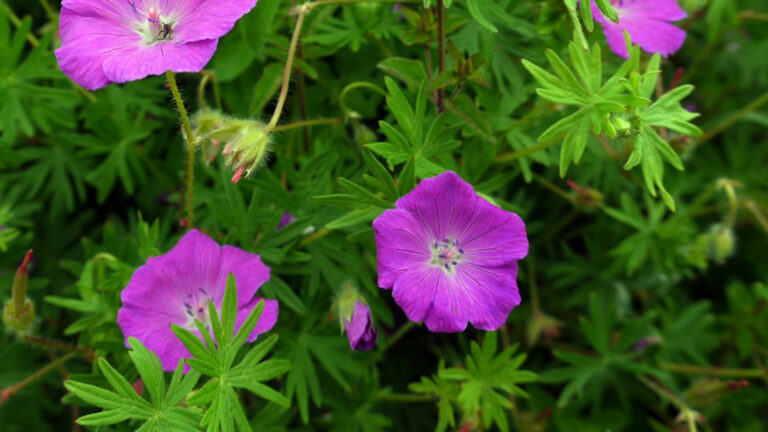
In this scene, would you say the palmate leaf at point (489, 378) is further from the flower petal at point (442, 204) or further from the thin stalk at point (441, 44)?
the thin stalk at point (441, 44)

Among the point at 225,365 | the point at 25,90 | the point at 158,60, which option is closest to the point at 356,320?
the point at 225,365

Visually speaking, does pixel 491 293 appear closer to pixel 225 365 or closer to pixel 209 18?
pixel 225 365

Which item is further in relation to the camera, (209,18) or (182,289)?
(182,289)

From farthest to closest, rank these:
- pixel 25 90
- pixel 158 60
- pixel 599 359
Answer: pixel 599 359 < pixel 25 90 < pixel 158 60

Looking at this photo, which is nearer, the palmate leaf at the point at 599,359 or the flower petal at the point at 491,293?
the flower petal at the point at 491,293

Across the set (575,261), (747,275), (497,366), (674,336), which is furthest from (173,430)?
(747,275)

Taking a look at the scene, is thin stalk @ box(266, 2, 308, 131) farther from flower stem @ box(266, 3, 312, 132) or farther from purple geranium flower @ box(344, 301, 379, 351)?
purple geranium flower @ box(344, 301, 379, 351)

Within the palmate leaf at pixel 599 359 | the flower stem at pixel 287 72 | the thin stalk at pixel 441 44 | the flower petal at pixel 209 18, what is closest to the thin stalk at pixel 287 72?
the flower stem at pixel 287 72
